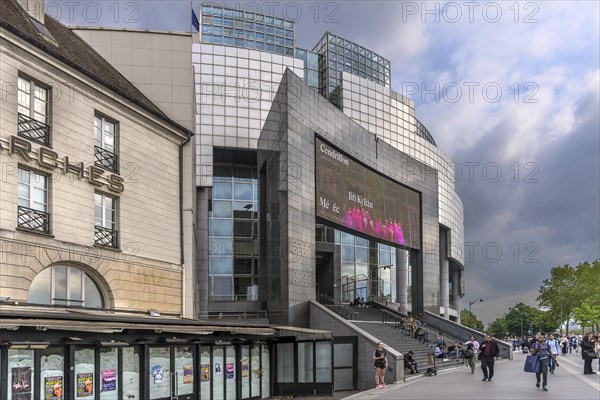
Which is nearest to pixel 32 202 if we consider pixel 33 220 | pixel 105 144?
pixel 33 220

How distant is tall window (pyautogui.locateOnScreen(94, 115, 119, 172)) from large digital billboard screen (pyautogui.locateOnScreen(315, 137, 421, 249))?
1421cm

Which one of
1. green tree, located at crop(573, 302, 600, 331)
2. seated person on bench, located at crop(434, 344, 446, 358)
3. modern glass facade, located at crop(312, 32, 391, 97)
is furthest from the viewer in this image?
modern glass facade, located at crop(312, 32, 391, 97)

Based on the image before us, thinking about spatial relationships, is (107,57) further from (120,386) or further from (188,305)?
(120,386)

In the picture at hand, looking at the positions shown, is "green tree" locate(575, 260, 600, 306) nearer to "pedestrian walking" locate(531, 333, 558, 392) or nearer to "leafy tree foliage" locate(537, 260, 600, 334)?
"leafy tree foliage" locate(537, 260, 600, 334)

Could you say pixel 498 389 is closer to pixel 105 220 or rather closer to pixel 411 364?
pixel 411 364

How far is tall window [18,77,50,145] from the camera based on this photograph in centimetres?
2089

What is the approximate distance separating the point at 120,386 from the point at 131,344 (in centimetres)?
114

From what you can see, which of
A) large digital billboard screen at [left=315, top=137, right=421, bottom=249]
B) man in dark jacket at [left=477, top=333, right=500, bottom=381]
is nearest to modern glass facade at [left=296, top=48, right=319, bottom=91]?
large digital billboard screen at [left=315, top=137, right=421, bottom=249]

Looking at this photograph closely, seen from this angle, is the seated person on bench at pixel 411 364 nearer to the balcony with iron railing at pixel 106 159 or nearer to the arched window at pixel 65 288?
the arched window at pixel 65 288

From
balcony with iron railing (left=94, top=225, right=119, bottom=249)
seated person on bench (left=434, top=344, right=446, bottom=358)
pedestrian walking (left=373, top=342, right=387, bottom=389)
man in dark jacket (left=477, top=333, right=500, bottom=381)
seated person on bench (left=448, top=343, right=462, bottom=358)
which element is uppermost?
balcony with iron railing (left=94, top=225, right=119, bottom=249)

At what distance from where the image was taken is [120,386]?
18.0 metres

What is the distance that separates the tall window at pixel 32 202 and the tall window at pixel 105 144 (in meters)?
3.05

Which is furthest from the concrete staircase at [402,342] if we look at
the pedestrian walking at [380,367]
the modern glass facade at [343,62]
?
the modern glass facade at [343,62]

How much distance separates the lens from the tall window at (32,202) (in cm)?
2055
